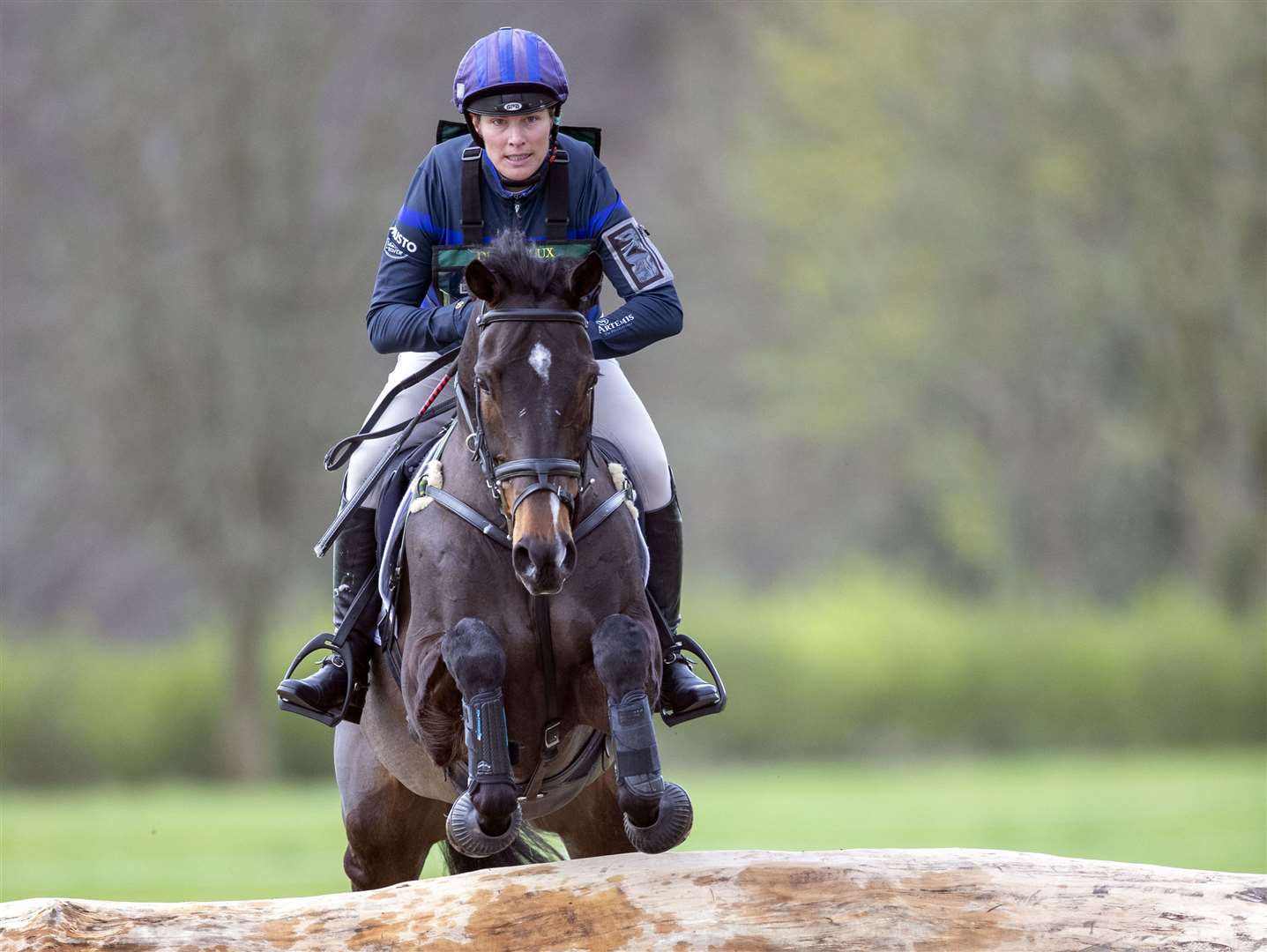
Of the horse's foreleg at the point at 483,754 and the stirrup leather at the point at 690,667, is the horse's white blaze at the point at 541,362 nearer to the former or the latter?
the horse's foreleg at the point at 483,754

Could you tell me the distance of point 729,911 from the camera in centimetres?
448

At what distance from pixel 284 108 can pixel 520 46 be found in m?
18.7

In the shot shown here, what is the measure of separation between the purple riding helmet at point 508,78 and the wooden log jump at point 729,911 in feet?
7.63

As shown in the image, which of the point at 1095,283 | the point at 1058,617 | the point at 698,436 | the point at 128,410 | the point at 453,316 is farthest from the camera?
the point at 698,436

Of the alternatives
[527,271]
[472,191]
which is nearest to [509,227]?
[472,191]

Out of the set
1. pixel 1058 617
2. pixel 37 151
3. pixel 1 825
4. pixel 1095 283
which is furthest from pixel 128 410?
pixel 1095 283

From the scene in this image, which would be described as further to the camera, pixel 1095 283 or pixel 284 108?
pixel 1095 283

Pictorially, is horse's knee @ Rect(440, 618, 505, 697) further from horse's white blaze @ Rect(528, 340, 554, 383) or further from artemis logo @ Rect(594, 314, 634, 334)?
artemis logo @ Rect(594, 314, 634, 334)

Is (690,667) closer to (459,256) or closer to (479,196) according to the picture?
(459,256)

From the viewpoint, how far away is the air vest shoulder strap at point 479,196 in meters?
5.43

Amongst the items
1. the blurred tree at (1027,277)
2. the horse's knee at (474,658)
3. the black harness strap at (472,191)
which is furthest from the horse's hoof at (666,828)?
the blurred tree at (1027,277)

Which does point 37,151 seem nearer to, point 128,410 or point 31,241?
point 31,241

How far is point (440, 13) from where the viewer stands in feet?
96.9

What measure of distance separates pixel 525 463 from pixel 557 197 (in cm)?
114
